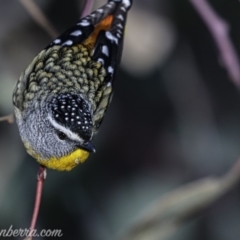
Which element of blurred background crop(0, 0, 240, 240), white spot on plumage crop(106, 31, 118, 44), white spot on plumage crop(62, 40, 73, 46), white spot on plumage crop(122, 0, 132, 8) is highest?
white spot on plumage crop(62, 40, 73, 46)

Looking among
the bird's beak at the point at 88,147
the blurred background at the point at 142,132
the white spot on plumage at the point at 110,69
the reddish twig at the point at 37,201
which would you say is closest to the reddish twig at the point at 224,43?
the bird's beak at the point at 88,147

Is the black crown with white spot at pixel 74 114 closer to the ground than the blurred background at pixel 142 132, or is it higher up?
higher up

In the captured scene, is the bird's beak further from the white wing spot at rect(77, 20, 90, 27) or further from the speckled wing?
the white wing spot at rect(77, 20, 90, 27)

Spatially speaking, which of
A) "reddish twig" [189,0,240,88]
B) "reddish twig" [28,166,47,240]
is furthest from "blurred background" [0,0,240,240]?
"reddish twig" [28,166,47,240]

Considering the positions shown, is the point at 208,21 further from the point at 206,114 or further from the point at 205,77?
the point at 205,77

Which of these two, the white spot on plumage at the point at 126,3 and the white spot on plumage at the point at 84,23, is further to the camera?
the white spot on plumage at the point at 126,3

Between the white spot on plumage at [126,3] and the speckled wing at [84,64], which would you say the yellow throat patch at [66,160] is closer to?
the speckled wing at [84,64]
